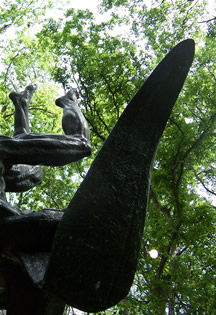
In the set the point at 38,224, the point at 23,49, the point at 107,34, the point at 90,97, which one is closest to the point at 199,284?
the point at 38,224

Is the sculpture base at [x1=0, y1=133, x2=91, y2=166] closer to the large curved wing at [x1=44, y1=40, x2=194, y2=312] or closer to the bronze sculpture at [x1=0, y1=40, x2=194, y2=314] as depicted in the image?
the bronze sculpture at [x1=0, y1=40, x2=194, y2=314]

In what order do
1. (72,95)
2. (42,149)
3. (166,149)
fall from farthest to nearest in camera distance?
(166,149) < (72,95) < (42,149)

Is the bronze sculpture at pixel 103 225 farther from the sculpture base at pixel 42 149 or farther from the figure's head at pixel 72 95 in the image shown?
the figure's head at pixel 72 95

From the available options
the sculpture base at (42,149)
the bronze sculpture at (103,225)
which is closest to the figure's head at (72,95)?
the sculpture base at (42,149)

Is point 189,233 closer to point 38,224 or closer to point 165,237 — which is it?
point 165,237

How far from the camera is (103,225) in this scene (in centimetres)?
176

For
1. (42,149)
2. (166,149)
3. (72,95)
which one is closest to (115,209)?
(42,149)

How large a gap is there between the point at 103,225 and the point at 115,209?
107 millimetres

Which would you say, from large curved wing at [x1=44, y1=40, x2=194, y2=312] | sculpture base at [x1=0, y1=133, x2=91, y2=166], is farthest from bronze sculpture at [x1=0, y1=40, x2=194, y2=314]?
sculpture base at [x1=0, y1=133, x2=91, y2=166]

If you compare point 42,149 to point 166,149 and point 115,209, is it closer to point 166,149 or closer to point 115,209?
point 115,209

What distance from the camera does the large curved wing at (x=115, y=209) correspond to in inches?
67.6

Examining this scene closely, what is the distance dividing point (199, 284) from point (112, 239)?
5.10m

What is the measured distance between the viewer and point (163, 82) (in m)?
1.93

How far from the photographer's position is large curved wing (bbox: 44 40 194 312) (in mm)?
1716
